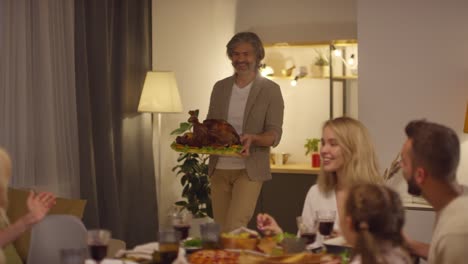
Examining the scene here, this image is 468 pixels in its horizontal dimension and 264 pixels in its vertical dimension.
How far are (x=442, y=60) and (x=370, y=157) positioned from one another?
188cm

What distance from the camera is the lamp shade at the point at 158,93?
621cm

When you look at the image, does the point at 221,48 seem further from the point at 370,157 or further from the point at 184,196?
the point at 370,157

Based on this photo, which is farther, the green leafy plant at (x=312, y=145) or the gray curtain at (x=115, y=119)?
the green leafy plant at (x=312, y=145)

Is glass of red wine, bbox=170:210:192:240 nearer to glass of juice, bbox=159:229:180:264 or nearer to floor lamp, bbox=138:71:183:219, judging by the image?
glass of juice, bbox=159:229:180:264

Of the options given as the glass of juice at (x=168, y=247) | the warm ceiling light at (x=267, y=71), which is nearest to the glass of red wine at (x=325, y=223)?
the glass of juice at (x=168, y=247)

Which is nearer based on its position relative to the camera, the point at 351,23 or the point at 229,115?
the point at 229,115

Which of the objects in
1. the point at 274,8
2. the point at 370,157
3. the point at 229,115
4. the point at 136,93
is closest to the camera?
the point at 370,157

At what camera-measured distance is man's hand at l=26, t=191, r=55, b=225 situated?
3.26 metres

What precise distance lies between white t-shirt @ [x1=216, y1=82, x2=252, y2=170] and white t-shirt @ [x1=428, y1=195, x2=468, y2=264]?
2417mm

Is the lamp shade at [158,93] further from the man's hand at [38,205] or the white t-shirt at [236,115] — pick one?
the man's hand at [38,205]

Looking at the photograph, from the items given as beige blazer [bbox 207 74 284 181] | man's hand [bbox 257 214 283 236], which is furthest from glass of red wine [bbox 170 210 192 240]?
beige blazer [bbox 207 74 284 181]

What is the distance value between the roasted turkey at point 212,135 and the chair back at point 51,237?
54.9 inches

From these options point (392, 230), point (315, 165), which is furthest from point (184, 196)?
point (392, 230)

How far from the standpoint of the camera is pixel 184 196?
679cm
